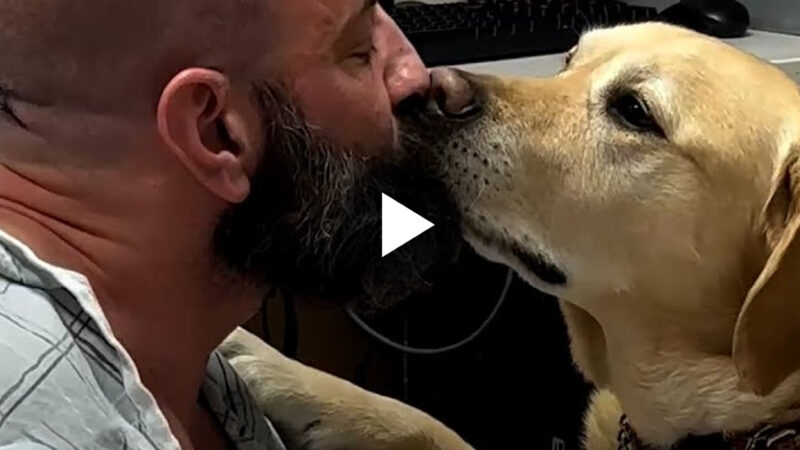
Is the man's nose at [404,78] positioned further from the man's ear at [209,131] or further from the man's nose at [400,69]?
the man's ear at [209,131]

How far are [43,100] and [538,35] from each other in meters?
1.08

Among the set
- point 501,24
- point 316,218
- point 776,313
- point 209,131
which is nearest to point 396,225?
point 316,218

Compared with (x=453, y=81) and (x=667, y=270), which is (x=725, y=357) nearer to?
(x=667, y=270)

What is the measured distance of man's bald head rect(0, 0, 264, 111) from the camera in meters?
0.97

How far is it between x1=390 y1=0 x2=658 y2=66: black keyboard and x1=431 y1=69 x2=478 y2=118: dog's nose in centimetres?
41

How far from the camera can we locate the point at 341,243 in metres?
1.18

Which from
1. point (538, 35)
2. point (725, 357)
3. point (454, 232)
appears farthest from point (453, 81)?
point (538, 35)

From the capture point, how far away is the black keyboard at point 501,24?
6.06ft

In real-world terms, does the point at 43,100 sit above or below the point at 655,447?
above

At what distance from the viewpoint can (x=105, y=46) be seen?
980 mm

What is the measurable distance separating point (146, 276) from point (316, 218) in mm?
165

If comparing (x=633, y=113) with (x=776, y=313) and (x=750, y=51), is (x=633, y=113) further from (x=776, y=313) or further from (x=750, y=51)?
(x=750, y=51)

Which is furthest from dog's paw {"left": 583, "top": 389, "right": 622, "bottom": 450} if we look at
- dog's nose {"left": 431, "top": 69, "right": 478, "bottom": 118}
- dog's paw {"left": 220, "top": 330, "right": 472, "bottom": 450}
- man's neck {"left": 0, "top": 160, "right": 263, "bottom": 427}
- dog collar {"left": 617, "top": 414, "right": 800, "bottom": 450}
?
man's neck {"left": 0, "top": 160, "right": 263, "bottom": 427}

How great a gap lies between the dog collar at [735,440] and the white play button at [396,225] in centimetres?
36
